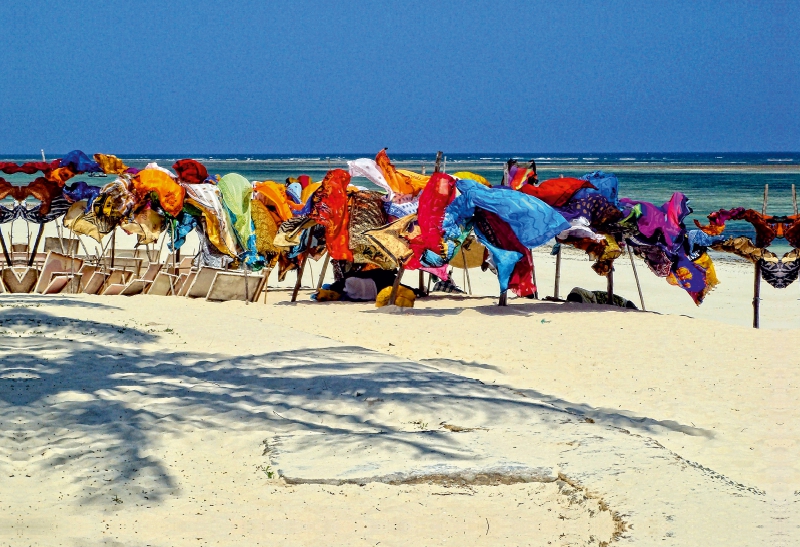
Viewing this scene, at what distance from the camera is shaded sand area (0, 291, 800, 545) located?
493 cm

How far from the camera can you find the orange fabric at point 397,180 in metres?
13.6

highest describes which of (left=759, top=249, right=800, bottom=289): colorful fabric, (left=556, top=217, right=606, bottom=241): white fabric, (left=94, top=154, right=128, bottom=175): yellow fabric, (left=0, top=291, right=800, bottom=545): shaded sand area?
(left=94, top=154, right=128, bottom=175): yellow fabric

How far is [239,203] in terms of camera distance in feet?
48.0

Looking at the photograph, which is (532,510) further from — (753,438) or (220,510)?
(753,438)

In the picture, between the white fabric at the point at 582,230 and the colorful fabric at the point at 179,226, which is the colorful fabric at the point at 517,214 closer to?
the white fabric at the point at 582,230

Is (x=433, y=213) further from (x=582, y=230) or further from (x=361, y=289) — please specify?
(x=361, y=289)

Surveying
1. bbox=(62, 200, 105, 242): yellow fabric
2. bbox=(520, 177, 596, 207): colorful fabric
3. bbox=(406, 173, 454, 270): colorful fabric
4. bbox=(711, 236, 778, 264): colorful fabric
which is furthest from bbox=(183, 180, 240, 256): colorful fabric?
bbox=(711, 236, 778, 264): colorful fabric

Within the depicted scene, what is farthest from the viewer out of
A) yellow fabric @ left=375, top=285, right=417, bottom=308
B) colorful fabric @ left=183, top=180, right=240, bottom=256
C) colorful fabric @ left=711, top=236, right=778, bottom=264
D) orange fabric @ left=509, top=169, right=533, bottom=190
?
colorful fabric @ left=183, top=180, right=240, bottom=256

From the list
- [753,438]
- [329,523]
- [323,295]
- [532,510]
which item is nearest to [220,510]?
[329,523]

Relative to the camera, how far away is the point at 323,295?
581 inches

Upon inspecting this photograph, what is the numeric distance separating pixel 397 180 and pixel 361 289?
6.52 ft

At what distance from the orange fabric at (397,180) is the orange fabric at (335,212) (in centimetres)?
57

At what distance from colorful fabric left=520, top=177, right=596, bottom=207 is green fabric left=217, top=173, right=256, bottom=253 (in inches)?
178

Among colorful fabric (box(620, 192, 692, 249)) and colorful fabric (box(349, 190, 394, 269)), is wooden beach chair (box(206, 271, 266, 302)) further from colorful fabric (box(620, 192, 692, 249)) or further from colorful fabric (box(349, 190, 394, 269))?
colorful fabric (box(620, 192, 692, 249))
